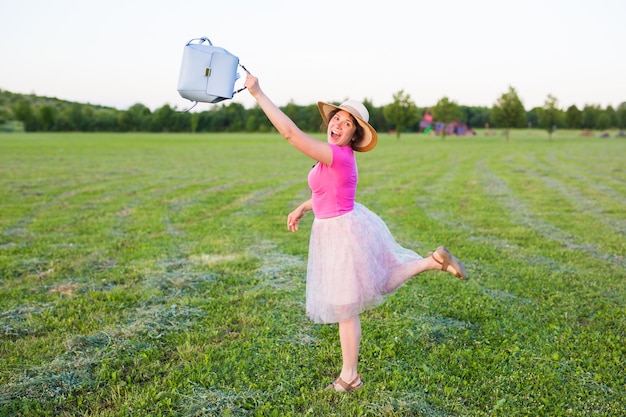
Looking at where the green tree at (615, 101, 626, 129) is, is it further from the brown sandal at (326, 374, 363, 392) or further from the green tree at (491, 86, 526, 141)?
the brown sandal at (326, 374, 363, 392)

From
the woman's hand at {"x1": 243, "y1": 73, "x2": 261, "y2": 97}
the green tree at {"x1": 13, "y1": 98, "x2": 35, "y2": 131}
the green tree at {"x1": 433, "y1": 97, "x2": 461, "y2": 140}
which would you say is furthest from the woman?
the green tree at {"x1": 13, "y1": 98, "x2": 35, "y2": 131}

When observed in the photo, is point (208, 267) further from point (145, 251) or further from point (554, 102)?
point (554, 102)

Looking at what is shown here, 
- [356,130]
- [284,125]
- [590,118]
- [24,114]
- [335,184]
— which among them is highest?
[590,118]

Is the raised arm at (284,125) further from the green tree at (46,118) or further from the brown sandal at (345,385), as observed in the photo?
the green tree at (46,118)

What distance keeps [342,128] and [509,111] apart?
6198 centimetres

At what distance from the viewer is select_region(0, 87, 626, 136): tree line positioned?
59.7 metres

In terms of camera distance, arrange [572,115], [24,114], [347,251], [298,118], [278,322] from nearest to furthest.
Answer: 1. [347,251]
2. [278,322]
3. [572,115]
4. [24,114]
5. [298,118]

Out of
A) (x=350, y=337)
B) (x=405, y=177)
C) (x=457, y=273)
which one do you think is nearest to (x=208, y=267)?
(x=350, y=337)

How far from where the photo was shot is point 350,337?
3.29 m

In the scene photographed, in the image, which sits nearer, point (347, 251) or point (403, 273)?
point (347, 251)

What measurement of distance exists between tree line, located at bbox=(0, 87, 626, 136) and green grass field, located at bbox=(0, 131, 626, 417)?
146ft

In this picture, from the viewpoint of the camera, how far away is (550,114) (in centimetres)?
5769

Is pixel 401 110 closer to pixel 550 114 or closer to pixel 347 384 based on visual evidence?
pixel 550 114

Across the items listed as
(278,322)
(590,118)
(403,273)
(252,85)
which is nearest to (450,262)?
(403,273)
